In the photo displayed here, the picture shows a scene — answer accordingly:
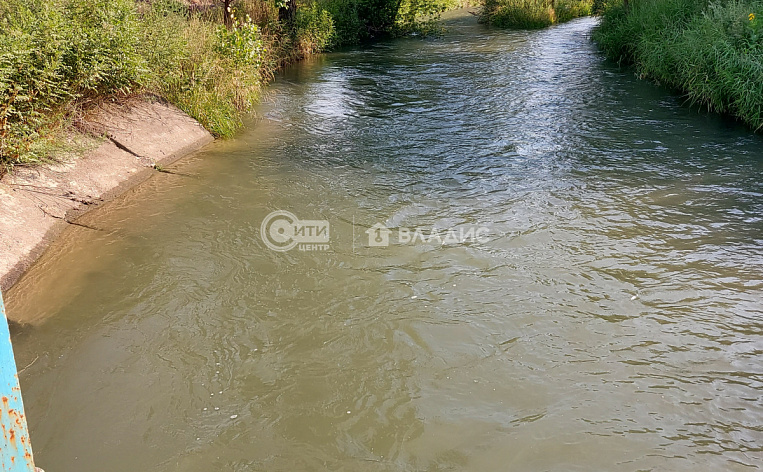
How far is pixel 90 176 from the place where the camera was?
20.9 ft

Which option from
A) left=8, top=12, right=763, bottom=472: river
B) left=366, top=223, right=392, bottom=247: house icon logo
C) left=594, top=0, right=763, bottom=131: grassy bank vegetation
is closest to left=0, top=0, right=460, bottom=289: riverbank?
left=8, top=12, right=763, bottom=472: river

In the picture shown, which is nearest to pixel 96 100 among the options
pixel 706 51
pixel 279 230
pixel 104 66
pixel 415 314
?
pixel 104 66

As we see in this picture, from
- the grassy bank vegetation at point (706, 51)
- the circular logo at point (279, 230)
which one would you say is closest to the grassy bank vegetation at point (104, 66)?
the circular logo at point (279, 230)

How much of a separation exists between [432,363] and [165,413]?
5.46 ft

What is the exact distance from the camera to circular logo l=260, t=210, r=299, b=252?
5.61 m

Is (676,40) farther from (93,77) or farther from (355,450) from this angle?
(355,450)

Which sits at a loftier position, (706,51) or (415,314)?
(706,51)

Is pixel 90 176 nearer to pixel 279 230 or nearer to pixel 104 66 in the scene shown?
pixel 104 66

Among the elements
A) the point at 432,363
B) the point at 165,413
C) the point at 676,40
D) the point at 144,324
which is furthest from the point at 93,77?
the point at 676,40

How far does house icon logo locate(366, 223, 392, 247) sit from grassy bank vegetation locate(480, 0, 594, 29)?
16.9 m

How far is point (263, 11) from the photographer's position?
48.4 ft

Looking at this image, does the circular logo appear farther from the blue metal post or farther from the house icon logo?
the blue metal post

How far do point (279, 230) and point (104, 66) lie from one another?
287cm

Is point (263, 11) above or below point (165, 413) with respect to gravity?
above
